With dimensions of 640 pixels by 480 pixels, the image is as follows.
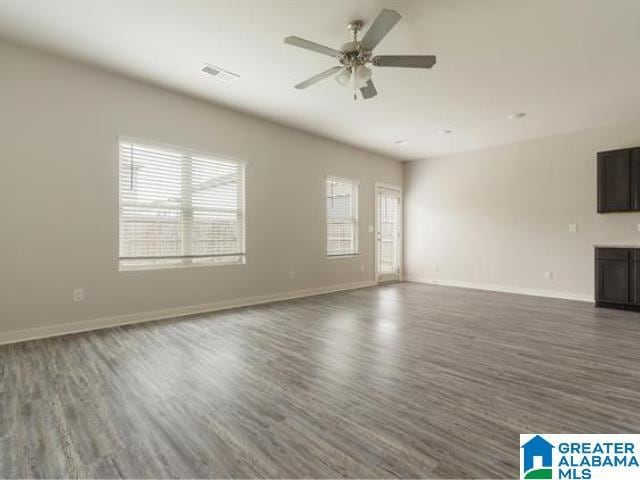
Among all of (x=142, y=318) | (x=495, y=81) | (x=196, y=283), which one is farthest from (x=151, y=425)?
(x=495, y=81)

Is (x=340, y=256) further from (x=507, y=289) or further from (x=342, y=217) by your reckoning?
(x=507, y=289)

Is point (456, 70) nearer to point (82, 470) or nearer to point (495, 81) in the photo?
point (495, 81)

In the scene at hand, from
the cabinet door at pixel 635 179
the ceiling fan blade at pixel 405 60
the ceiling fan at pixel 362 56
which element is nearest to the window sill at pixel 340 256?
the ceiling fan at pixel 362 56

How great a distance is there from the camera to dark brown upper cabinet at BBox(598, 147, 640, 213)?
4852mm

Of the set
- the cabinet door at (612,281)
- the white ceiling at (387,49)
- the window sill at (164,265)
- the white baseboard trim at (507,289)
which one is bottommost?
the white baseboard trim at (507,289)

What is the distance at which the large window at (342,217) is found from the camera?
636 cm

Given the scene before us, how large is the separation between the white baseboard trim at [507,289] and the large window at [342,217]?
1.95 metres

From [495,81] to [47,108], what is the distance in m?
4.87

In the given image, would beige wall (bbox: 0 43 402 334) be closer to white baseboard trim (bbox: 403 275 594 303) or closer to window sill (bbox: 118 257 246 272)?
window sill (bbox: 118 257 246 272)

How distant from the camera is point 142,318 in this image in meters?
3.98

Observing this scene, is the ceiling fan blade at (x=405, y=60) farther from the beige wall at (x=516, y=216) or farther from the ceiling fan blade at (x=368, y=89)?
the beige wall at (x=516, y=216)

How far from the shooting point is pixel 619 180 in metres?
5.00

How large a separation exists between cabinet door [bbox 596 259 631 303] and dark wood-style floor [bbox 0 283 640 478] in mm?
1335

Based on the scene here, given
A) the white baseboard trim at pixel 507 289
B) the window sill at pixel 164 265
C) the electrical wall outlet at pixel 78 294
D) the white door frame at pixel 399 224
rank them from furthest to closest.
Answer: the white door frame at pixel 399 224, the white baseboard trim at pixel 507 289, the window sill at pixel 164 265, the electrical wall outlet at pixel 78 294
